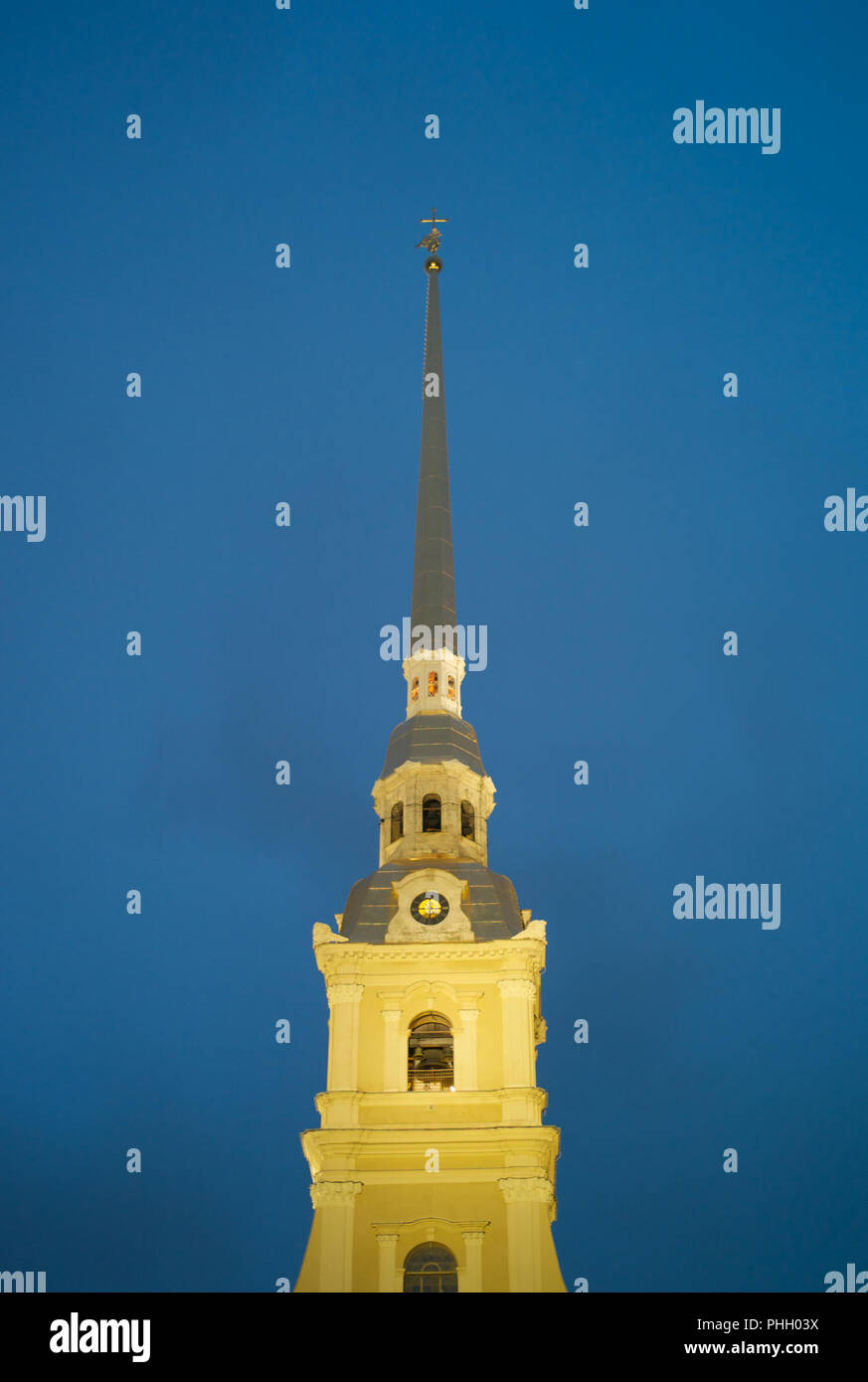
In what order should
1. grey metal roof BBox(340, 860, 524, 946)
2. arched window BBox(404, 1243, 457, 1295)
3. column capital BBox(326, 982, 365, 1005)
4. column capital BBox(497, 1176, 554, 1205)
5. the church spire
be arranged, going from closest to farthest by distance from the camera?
arched window BBox(404, 1243, 457, 1295), column capital BBox(497, 1176, 554, 1205), column capital BBox(326, 982, 365, 1005), grey metal roof BBox(340, 860, 524, 946), the church spire

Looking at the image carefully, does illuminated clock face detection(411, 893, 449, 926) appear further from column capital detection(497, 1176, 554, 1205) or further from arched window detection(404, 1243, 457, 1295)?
arched window detection(404, 1243, 457, 1295)

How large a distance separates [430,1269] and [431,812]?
15.6 m

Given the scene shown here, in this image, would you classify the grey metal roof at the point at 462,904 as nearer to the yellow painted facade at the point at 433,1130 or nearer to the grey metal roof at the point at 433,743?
the yellow painted facade at the point at 433,1130

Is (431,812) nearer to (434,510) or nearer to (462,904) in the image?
(462,904)

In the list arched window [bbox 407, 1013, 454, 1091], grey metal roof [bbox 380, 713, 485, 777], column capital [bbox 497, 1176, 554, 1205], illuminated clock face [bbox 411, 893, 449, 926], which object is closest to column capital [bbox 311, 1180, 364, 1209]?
arched window [bbox 407, 1013, 454, 1091]

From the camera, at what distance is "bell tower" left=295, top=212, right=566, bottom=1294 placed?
48.9m

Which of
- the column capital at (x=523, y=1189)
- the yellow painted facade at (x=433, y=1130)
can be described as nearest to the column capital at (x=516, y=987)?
the yellow painted facade at (x=433, y=1130)

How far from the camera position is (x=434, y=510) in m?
66.8

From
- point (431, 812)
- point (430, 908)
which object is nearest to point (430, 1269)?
point (430, 908)
